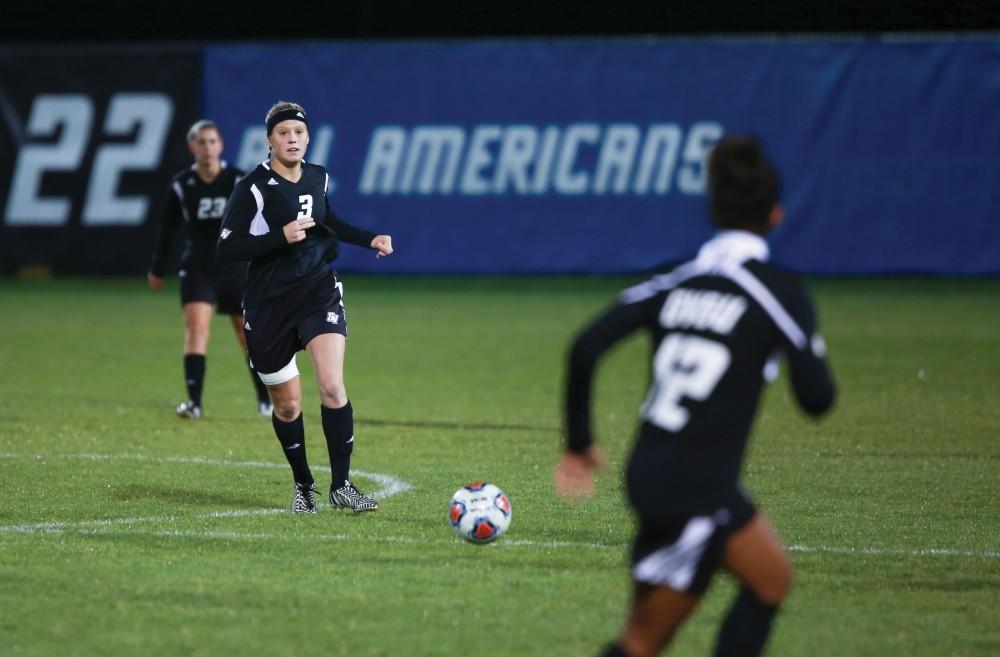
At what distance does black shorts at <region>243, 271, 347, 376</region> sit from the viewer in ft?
28.6

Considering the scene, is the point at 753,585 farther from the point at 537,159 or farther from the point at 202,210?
the point at 537,159

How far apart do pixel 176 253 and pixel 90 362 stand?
387 inches

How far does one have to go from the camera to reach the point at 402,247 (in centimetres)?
2584

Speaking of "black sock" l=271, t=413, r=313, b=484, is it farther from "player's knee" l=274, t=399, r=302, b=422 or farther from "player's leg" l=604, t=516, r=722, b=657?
"player's leg" l=604, t=516, r=722, b=657

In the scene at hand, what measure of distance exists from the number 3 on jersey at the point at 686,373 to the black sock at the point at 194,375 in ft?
28.6

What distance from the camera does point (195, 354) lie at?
12977mm

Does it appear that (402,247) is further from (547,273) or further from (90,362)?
(90,362)

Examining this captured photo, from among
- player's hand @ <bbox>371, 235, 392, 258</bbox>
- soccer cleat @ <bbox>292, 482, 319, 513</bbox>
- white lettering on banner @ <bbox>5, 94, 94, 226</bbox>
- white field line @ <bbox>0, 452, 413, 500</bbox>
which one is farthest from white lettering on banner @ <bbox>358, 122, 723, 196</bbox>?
soccer cleat @ <bbox>292, 482, 319, 513</bbox>

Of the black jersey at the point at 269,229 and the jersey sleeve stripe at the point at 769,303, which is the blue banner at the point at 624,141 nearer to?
the black jersey at the point at 269,229

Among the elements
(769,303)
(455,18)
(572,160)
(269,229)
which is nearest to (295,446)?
(269,229)

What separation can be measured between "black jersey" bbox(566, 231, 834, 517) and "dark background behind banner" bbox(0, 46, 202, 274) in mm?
21786

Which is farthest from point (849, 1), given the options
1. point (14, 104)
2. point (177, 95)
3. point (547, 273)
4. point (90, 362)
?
point (90, 362)

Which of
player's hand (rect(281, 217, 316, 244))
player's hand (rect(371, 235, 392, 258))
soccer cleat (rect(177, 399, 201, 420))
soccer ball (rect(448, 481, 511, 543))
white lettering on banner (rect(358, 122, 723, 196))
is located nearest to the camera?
soccer ball (rect(448, 481, 511, 543))

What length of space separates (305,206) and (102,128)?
1806 centimetres
